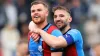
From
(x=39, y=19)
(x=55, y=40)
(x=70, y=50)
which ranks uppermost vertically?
(x=39, y=19)

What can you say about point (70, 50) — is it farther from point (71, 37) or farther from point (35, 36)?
point (35, 36)

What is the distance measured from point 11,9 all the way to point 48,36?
8926 millimetres

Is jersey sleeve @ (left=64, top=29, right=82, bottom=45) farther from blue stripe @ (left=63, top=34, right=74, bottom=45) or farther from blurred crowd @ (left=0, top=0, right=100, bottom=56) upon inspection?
blurred crowd @ (left=0, top=0, right=100, bottom=56)

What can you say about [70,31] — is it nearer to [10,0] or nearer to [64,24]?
[64,24]

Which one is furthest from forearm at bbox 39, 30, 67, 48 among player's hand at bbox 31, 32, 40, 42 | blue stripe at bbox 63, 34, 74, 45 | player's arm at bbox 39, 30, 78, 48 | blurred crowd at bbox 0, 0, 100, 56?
blurred crowd at bbox 0, 0, 100, 56

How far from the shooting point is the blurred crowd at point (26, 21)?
16188 millimetres

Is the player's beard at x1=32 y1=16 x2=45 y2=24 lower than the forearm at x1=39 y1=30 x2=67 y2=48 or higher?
higher

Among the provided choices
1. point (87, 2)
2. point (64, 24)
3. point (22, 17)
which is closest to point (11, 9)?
point (22, 17)

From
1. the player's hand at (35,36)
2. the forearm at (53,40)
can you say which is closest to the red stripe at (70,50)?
the forearm at (53,40)

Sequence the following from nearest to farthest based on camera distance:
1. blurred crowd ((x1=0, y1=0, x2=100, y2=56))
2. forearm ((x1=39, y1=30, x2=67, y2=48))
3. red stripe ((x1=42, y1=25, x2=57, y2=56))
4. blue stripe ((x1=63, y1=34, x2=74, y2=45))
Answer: forearm ((x1=39, y1=30, x2=67, y2=48))
blue stripe ((x1=63, y1=34, x2=74, y2=45))
red stripe ((x1=42, y1=25, x2=57, y2=56))
blurred crowd ((x1=0, y1=0, x2=100, y2=56))

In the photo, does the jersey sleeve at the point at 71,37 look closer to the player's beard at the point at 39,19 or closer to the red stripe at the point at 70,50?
the red stripe at the point at 70,50

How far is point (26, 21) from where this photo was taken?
666 inches

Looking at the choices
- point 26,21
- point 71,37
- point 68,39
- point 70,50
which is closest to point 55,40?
point 68,39

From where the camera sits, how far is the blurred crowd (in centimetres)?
1619
